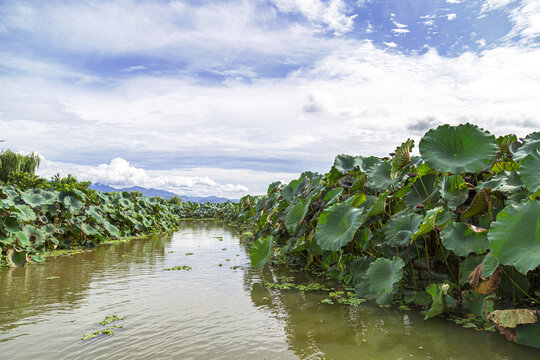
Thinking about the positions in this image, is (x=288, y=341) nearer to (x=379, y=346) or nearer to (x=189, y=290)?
(x=379, y=346)

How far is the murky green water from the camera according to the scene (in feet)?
8.42

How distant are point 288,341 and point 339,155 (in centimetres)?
324

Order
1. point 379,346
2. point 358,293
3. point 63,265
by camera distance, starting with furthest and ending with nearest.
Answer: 1. point 63,265
2. point 358,293
3. point 379,346

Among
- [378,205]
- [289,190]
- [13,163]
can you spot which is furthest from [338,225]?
[13,163]

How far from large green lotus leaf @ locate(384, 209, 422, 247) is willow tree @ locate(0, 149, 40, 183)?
34.1m

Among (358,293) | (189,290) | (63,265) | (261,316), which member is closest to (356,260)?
(358,293)

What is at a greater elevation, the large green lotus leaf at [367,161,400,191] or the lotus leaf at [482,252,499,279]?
the large green lotus leaf at [367,161,400,191]

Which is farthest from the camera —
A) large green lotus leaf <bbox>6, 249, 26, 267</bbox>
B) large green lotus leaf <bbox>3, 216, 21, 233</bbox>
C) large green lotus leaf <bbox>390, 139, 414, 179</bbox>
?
large green lotus leaf <bbox>3, 216, 21, 233</bbox>

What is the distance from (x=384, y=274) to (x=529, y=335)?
119 cm

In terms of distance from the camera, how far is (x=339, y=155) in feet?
17.6

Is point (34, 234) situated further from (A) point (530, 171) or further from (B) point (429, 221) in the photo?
(A) point (530, 171)

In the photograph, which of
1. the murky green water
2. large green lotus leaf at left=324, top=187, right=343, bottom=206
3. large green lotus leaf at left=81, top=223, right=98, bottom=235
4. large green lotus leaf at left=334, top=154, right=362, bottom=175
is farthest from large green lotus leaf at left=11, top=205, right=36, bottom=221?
large green lotus leaf at left=334, top=154, right=362, bottom=175

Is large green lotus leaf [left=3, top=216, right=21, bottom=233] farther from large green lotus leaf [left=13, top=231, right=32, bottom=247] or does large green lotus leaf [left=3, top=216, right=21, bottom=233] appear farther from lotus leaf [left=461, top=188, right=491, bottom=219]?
lotus leaf [left=461, top=188, right=491, bottom=219]

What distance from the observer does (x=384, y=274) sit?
3371 millimetres
